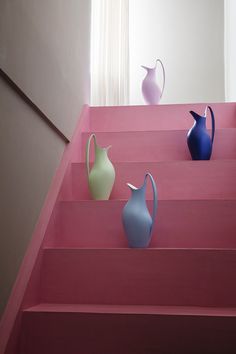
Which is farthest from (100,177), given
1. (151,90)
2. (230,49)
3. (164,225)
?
(230,49)

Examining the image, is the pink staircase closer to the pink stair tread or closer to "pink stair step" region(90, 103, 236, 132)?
the pink stair tread

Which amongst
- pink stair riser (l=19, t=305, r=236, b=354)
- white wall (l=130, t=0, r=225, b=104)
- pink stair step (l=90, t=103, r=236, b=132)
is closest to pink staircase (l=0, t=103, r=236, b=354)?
pink stair riser (l=19, t=305, r=236, b=354)

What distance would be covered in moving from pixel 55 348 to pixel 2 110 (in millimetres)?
771

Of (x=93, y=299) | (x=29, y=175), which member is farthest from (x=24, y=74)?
(x=93, y=299)

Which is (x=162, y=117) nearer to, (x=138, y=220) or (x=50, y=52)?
(x=50, y=52)

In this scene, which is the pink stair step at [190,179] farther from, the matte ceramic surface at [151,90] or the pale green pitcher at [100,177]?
the matte ceramic surface at [151,90]

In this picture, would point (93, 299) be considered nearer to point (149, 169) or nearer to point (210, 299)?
point (210, 299)

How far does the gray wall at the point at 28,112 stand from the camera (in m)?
1.45

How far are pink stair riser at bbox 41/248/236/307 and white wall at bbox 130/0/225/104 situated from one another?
2.93m

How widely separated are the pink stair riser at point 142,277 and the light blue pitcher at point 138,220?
0.33 ft

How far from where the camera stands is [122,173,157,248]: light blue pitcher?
1.81 m

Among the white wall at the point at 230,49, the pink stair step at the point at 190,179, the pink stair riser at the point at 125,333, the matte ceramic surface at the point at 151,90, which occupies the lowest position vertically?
the pink stair riser at the point at 125,333

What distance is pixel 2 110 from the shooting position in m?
1.41

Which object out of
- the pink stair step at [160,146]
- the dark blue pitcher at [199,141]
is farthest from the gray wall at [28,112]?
the dark blue pitcher at [199,141]
